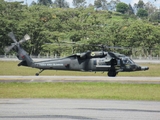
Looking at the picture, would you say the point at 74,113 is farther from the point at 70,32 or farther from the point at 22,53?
the point at 70,32

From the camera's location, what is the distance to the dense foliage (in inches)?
4099

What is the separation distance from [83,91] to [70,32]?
88641 millimetres

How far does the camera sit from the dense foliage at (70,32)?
104125 mm

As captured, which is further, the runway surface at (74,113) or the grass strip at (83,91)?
the grass strip at (83,91)

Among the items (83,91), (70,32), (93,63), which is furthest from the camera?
(70,32)

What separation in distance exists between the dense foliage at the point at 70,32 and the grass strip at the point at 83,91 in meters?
67.8

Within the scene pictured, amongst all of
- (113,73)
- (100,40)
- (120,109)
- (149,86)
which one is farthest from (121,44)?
(120,109)

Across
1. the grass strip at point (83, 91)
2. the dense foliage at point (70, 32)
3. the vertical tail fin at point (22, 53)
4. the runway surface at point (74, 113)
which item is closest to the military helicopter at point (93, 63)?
the vertical tail fin at point (22, 53)

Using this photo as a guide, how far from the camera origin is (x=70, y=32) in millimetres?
115438

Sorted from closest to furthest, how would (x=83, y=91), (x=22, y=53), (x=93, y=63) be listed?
1. (x=83, y=91)
2. (x=93, y=63)
3. (x=22, y=53)

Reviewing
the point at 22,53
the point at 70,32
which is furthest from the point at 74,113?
the point at 70,32

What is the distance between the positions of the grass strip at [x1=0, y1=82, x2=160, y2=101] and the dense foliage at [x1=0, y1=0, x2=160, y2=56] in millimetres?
67814

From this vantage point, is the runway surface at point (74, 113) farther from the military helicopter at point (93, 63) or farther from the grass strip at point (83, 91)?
the military helicopter at point (93, 63)

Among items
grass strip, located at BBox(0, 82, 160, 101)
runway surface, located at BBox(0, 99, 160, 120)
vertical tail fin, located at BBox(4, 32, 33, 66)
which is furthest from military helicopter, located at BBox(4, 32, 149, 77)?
runway surface, located at BBox(0, 99, 160, 120)
